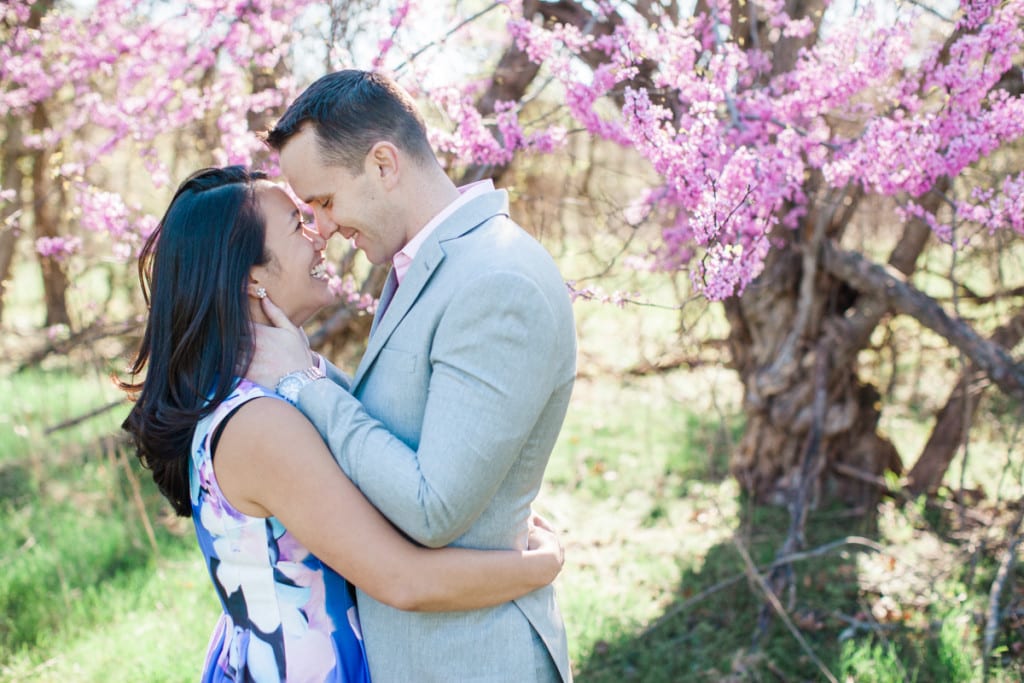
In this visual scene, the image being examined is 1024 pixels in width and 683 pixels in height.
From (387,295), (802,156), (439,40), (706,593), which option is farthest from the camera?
(706,593)

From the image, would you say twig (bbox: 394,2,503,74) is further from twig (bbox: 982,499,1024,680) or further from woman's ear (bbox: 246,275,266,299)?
Answer: twig (bbox: 982,499,1024,680)

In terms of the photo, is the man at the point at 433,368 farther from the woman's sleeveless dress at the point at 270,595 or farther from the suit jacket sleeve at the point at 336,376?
Result: the suit jacket sleeve at the point at 336,376

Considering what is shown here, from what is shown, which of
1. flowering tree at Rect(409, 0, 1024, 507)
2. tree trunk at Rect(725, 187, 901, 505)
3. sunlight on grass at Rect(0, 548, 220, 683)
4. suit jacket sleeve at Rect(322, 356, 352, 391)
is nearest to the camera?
suit jacket sleeve at Rect(322, 356, 352, 391)

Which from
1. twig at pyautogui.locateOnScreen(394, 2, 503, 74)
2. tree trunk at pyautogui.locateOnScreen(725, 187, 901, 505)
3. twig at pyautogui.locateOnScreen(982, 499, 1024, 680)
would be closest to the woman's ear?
twig at pyautogui.locateOnScreen(394, 2, 503, 74)

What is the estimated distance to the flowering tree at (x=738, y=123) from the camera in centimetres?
262

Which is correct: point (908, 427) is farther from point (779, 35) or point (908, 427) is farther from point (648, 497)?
point (779, 35)

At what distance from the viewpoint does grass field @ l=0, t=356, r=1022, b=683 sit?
3.43 meters

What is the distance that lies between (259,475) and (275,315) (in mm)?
363

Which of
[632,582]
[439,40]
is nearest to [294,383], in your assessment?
[439,40]

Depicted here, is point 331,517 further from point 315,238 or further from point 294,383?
point 315,238

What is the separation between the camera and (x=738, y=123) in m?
2.97

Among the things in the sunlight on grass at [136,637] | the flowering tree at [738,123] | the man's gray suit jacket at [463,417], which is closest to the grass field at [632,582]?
the sunlight on grass at [136,637]

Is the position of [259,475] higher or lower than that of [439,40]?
lower

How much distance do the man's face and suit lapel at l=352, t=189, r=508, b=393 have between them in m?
0.15
